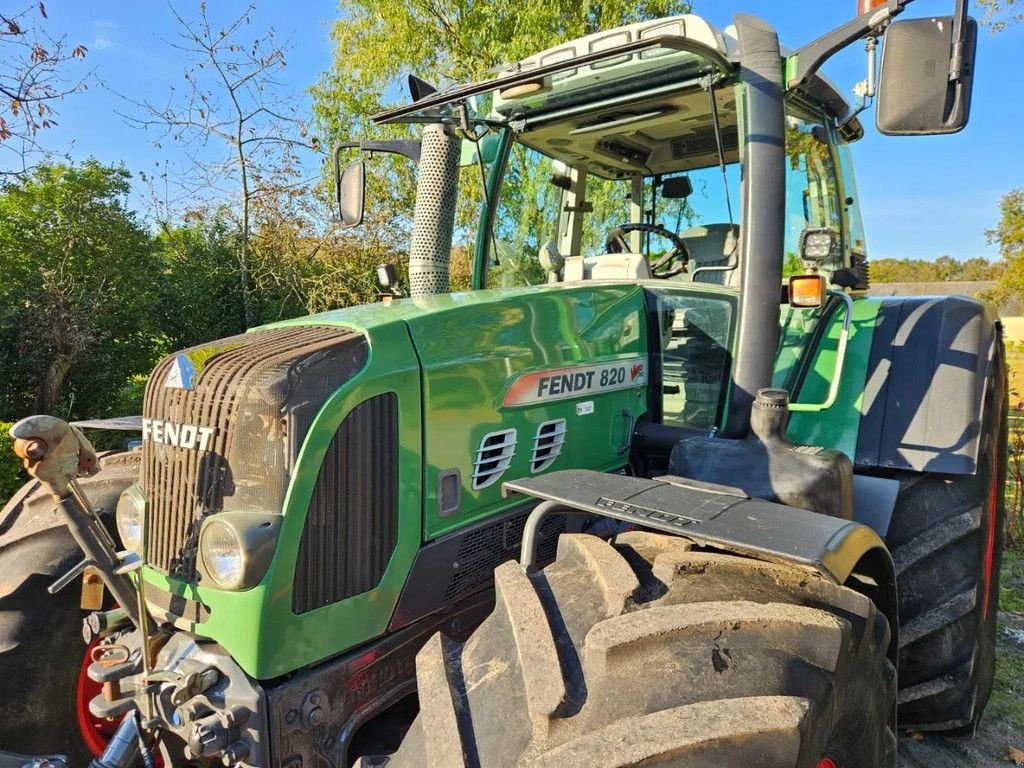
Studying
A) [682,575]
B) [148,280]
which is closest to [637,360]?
[682,575]

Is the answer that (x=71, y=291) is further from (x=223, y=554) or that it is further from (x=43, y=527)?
(x=223, y=554)

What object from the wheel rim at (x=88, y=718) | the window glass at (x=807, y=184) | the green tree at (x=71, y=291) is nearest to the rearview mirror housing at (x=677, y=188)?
the window glass at (x=807, y=184)

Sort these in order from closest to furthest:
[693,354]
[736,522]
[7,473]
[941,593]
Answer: [736,522], [941,593], [693,354], [7,473]

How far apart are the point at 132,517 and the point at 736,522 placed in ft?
5.30

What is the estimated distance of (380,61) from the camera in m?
11.7

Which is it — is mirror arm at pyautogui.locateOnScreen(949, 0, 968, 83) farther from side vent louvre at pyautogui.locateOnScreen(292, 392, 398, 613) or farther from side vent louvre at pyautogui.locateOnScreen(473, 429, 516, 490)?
side vent louvre at pyautogui.locateOnScreen(292, 392, 398, 613)

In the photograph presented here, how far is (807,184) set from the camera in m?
3.08

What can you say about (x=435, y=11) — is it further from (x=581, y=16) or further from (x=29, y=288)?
(x=29, y=288)

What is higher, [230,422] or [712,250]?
[712,250]

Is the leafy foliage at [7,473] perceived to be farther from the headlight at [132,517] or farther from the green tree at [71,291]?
the headlight at [132,517]

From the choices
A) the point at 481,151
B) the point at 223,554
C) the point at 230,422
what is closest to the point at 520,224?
the point at 481,151

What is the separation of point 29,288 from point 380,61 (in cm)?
650

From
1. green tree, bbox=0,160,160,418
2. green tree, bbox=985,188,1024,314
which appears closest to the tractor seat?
green tree, bbox=0,160,160,418

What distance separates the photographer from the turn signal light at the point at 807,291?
2414mm
